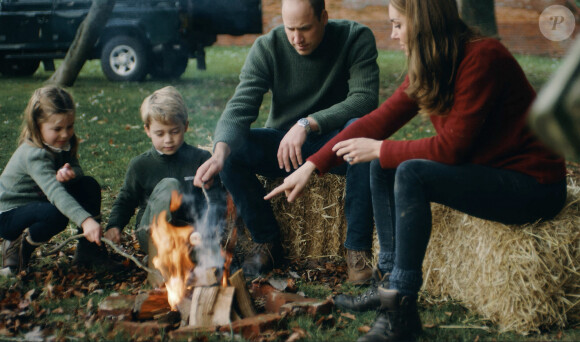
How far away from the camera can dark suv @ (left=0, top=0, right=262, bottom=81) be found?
12.5 meters

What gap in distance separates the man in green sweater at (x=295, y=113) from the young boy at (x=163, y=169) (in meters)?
0.20

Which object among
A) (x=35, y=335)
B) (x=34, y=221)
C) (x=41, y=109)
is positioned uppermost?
(x=41, y=109)

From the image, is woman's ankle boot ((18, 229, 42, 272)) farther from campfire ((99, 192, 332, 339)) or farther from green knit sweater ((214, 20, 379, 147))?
green knit sweater ((214, 20, 379, 147))

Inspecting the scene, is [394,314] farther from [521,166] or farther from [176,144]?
[176,144]

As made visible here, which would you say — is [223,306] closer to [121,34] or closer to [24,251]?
[24,251]

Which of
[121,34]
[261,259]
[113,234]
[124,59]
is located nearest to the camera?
[113,234]

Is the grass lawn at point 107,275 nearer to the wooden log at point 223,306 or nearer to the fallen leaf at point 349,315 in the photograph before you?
the fallen leaf at point 349,315

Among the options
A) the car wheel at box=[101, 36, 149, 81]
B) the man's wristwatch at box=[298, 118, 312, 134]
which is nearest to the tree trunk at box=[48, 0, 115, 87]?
the car wheel at box=[101, 36, 149, 81]

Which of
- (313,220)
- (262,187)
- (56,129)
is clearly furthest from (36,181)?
(313,220)

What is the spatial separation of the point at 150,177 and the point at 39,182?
67 centimetres

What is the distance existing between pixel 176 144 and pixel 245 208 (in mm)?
617

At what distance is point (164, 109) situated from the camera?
378cm

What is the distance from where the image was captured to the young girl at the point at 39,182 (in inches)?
143

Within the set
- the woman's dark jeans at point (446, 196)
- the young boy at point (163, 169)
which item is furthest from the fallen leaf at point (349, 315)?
the young boy at point (163, 169)
